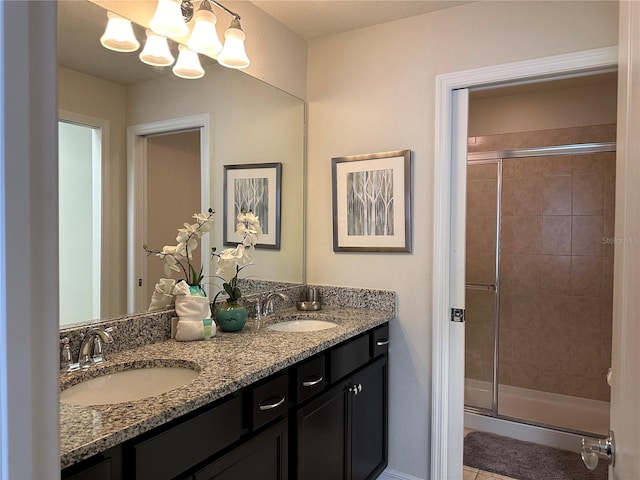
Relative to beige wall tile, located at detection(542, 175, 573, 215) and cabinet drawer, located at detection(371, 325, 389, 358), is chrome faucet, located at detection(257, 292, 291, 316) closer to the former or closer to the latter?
cabinet drawer, located at detection(371, 325, 389, 358)

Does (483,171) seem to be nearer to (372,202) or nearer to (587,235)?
(587,235)

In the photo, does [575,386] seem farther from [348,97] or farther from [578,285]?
[348,97]

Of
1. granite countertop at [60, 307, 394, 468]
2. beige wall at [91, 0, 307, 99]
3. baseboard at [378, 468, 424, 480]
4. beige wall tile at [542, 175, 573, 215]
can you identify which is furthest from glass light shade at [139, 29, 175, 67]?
beige wall tile at [542, 175, 573, 215]

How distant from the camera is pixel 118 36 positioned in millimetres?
1554

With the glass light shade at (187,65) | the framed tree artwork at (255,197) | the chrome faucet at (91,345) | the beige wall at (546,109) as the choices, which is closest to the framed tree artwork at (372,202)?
the framed tree artwork at (255,197)

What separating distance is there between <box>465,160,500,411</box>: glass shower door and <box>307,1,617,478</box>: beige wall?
1.42 metres

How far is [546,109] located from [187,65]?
274 centimetres

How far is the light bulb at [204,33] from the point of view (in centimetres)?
174

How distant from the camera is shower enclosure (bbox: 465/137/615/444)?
3215mm

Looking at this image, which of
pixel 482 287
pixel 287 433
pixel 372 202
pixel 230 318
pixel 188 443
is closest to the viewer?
pixel 188 443

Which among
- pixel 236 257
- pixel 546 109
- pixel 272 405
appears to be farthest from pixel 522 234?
pixel 272 405

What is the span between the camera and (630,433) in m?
0.65

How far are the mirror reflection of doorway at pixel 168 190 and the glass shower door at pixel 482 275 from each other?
2.42m

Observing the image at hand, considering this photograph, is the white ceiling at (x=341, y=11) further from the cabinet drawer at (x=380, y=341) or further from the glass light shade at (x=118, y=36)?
the cabinet drawer at (x=380, y=341)
